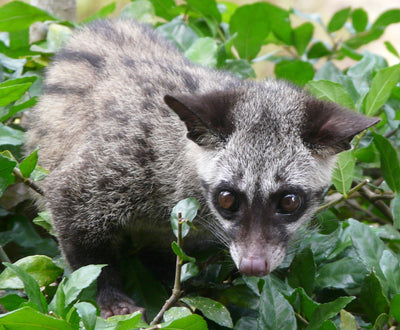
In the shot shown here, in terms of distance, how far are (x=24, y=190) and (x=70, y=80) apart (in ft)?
3.18

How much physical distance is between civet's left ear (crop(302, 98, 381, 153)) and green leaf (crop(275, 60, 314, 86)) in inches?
56.3

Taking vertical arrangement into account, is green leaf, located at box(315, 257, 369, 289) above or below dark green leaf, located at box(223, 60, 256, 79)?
below

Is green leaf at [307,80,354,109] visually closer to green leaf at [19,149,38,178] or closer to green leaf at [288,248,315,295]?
green leaf at [288,248,315,295]

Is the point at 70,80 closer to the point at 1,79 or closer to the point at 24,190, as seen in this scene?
the point at 1,79

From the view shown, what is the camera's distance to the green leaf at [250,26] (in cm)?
591

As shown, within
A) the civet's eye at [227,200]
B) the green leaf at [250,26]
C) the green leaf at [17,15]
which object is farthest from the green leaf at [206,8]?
the civet's eye at [227,200]

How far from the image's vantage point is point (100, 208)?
4.41m

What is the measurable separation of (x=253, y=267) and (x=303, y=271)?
0.36 metres

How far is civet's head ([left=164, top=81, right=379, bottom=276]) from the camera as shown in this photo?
12.8ft

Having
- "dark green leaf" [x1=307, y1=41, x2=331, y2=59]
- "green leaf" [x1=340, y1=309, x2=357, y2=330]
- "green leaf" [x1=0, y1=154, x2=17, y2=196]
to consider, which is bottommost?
"dark green leaf" [x1=307, y1=41, x2=331, y2=59]

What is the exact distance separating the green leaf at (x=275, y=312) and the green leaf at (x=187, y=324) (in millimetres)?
415

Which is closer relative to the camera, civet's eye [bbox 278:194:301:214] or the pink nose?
the pink nose

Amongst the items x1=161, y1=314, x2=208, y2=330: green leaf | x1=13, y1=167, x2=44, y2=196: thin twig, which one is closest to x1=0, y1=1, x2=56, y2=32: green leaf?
x1=13, y1=167, x2=44, y2=196: thin twig

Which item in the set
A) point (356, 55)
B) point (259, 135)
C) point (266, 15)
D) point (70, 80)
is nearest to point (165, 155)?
point (259, 135)
